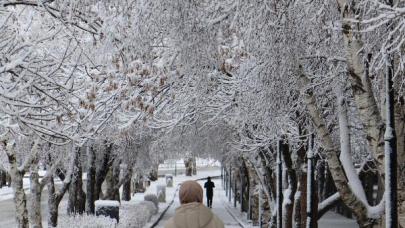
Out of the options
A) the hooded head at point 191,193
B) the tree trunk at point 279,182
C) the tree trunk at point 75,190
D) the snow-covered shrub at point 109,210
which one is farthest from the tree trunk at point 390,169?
the tree trunk at point 75,190

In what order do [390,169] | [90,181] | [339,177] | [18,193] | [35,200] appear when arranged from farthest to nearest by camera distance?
[90,181]
[35,200]
[18,193]
[339,177]
[390,169]

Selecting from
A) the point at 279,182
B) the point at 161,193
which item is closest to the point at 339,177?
the point at 279,182

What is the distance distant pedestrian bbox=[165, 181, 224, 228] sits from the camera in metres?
5.41

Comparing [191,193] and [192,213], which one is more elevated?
[191,193]

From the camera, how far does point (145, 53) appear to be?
9.00 meters

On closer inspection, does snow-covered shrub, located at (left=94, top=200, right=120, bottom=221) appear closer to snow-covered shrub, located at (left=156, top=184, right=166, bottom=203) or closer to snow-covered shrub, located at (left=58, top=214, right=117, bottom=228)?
snow-covered shrub, located at (left=58, top=214, right=117, bottom=228)

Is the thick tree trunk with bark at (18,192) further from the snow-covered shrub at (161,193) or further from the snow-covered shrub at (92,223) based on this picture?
the snow-covered shrub at (161,193)

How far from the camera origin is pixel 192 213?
17.8ft

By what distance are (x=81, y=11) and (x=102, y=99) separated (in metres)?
5.07

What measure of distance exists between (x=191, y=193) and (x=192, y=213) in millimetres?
161

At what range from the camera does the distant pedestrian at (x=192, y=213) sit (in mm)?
5414

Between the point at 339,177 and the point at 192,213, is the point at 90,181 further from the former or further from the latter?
the point at 192,213

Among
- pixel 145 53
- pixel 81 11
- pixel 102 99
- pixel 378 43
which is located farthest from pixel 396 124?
pixel 102 99

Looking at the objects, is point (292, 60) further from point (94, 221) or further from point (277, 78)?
point (94, 221)
